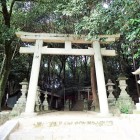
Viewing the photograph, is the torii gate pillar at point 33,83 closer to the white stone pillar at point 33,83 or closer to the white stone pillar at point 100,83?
the white stone pillar at point 33,83

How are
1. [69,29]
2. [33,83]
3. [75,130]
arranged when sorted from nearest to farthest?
1. [75,130]
2. [33,83]
3. [69,29]

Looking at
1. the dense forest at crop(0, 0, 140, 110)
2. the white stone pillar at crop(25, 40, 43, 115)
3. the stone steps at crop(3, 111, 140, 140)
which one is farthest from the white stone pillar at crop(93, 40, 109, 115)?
the white stone pillar at crop(25, 40, 43, 115)

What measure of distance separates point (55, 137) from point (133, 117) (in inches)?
111

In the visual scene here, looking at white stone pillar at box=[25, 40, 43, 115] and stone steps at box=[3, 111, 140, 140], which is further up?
white stone pillar at box=[25, 40, 43, 115]

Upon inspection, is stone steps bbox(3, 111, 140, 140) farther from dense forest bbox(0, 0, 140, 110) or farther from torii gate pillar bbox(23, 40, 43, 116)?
dense forest bbox(0, 0, 140, 110)

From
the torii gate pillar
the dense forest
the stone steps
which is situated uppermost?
the dense forest

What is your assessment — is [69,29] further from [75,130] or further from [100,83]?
[75,130]

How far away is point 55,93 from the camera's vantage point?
20.7 metres

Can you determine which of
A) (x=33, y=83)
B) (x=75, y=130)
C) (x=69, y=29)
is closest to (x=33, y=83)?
(x=33, y=83)

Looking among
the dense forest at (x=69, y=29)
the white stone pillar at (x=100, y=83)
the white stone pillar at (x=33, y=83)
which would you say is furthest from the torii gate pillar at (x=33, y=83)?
the white stone pillar at (x=100, y=83)

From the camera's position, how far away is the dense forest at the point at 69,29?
504cm

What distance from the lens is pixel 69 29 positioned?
37.0ft

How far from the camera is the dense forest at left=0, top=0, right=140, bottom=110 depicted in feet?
16.5

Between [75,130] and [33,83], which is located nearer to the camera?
[75,130]
